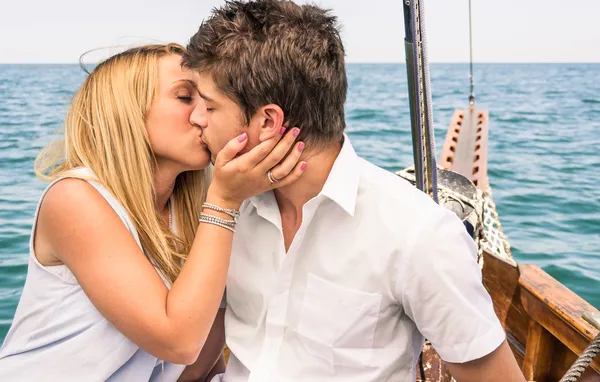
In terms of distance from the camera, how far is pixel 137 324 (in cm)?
154

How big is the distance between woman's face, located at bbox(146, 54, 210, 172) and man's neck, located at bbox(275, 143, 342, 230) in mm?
295

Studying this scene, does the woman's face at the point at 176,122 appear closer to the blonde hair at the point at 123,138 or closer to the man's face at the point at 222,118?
the blonde hair at the point at 123,138

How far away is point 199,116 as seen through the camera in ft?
5.66

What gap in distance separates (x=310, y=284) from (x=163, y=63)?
0.79 meters

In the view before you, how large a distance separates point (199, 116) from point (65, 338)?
0.71 meters

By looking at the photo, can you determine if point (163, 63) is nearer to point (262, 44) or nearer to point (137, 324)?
point (262, 44)

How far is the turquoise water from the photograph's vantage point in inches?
223

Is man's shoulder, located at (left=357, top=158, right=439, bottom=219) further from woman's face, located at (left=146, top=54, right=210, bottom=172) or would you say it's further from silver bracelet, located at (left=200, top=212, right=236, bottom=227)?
woman's face, located at (left=146, top=54, right=210, bottom=172)

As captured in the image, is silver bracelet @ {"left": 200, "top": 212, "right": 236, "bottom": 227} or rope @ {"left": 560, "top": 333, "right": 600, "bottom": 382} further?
rope @ {"left": 560, "top": 333, "right": 600, "bottom": 382}

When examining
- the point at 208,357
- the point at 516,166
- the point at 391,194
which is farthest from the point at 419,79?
the point at 516,166

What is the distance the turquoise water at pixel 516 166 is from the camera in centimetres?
567

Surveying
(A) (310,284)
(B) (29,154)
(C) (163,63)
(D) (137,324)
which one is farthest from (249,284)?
(B) (29,154)

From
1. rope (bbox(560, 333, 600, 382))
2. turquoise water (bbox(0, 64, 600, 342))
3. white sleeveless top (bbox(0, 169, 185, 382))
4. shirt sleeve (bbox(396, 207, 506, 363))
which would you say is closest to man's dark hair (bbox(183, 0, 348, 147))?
shirt sleeve (bbox(396, 207, 506, 363))

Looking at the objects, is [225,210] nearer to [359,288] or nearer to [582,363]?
[359,288]
